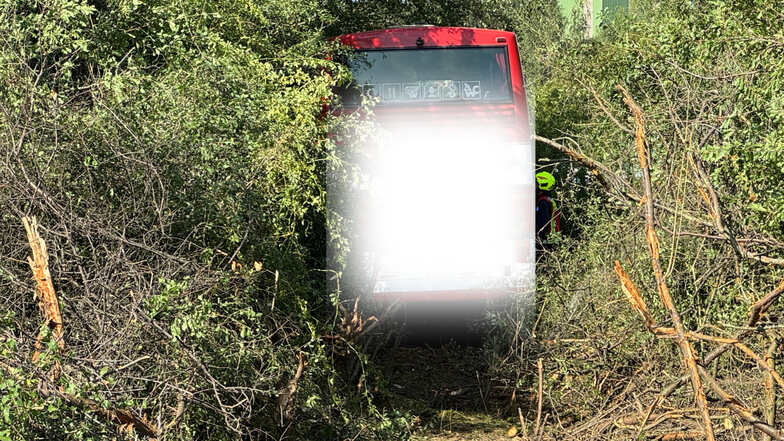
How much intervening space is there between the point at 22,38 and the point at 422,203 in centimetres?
359

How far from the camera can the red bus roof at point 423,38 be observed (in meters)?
9.51

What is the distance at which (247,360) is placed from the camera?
17.4 ft

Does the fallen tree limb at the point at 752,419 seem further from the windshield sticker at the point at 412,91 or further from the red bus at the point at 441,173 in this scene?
the windshield sticker at the point at 412,91

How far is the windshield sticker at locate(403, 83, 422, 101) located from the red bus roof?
43cm

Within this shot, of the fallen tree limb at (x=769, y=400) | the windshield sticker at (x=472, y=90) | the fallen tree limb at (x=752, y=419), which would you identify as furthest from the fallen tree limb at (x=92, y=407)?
the windshield sticker at (x=472, y=90)

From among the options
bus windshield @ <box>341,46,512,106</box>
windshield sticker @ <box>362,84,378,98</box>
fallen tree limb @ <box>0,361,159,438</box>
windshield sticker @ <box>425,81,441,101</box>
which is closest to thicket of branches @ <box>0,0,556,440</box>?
fallen tree limb @ <box>0,361,159,438</box>

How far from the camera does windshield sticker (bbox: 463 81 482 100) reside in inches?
371

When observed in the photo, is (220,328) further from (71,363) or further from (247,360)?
(71,363)

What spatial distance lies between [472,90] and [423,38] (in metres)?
0.71

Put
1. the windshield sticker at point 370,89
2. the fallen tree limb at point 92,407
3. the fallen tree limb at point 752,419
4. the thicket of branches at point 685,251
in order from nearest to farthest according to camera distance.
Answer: the fallen tree limb at point 92,407, the fallen tree limb at point 752,419, the thicket of branches at point 685,251, the windshield sticker at point 370,89

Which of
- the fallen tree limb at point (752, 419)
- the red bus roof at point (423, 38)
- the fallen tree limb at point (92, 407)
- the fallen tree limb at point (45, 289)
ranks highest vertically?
the red bus roof at point (423, 38)

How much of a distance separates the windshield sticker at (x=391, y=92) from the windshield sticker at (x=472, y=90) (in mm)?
625

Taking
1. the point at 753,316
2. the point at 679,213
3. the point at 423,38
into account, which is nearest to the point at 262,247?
the point at 679,213

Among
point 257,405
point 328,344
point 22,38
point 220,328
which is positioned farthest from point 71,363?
point 328,344
